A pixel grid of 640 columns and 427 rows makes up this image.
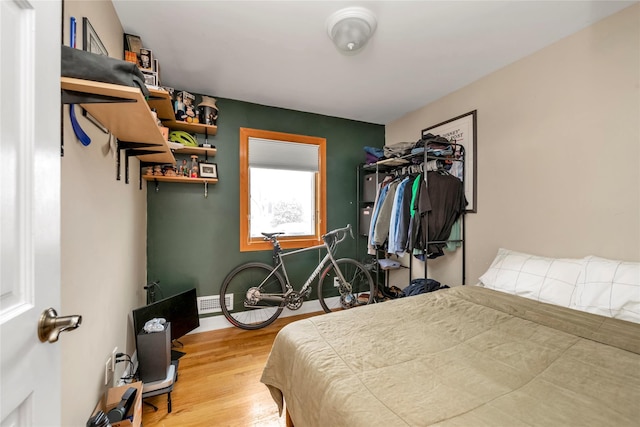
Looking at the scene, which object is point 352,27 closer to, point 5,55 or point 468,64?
point 468,64

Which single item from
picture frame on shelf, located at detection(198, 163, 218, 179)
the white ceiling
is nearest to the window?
picture frame on shelf, located at detection(198, 163, 218, 179)

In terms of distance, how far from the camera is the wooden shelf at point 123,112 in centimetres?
96

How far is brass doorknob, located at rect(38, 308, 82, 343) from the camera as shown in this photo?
0.59 metres

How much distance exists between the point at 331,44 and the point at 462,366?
218 cm

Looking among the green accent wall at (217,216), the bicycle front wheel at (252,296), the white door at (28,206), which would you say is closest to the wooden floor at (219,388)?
the bicycle front wheel at (252,296)

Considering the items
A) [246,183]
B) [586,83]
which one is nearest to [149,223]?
[246,183]

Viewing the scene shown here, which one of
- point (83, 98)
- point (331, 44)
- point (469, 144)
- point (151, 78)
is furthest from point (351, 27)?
point (469, 144)

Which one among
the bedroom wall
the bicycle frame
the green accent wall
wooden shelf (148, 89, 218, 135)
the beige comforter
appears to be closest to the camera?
the beige comforter

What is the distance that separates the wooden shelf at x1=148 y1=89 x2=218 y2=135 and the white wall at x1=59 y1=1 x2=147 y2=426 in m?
0.33

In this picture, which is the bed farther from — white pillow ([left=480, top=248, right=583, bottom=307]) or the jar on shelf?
the jar on shelf

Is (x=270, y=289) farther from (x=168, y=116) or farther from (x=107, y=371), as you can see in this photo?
(x=168, y=116)

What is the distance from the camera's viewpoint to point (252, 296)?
2887 millimetres

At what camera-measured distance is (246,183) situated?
300 cm

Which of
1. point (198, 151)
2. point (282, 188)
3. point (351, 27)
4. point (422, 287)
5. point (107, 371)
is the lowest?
point (107, 371)
